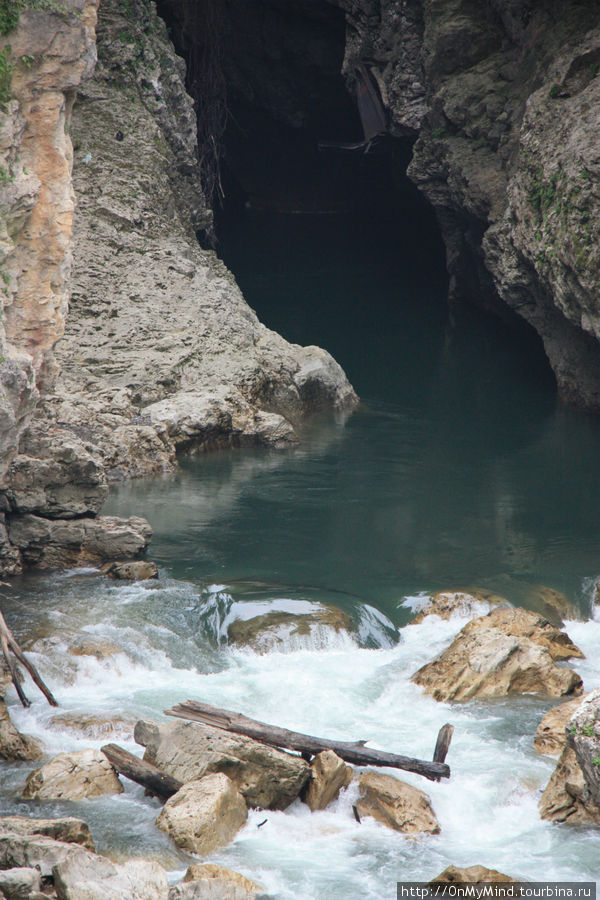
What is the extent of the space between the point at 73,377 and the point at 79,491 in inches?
253

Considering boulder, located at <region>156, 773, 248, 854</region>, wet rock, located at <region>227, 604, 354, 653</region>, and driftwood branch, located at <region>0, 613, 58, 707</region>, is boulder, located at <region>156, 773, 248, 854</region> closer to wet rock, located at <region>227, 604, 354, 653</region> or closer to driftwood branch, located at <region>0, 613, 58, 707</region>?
driftwood branch, located at <region>0, 613, 58, 707</region>

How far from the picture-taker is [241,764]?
372 inches

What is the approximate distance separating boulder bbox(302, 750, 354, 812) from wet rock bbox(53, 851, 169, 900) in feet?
6.78

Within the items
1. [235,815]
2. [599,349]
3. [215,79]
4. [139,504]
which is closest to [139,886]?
[235,815]

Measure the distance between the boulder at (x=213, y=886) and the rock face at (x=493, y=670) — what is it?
4536mm

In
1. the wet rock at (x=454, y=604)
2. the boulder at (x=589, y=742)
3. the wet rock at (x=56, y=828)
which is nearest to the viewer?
the wet rock at (x=56, y=828)

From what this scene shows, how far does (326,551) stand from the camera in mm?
16406

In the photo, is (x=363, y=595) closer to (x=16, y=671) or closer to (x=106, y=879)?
(x=16, y=671)

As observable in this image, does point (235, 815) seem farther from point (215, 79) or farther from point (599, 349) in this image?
point (215, 79)

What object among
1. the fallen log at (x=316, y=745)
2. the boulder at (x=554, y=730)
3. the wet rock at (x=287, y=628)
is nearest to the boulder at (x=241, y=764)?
the fallen log at (x=316, y=745)

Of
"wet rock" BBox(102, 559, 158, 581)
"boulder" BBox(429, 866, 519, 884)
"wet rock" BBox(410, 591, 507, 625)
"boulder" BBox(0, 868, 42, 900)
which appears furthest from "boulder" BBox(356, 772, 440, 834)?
"wet rock" BBox(102, 559, 158, 581)

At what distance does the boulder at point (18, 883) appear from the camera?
6.91 m

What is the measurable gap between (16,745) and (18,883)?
10.6ft

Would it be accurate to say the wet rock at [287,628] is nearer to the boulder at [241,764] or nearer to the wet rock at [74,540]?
the wet rock at [74,540]
